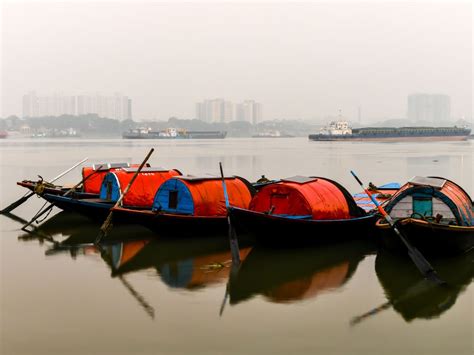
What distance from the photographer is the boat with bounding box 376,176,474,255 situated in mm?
15406

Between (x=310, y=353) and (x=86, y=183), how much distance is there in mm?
17669

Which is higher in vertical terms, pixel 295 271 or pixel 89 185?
pixel 89 185

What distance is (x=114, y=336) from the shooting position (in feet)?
36.2

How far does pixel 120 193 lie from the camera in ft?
72.7

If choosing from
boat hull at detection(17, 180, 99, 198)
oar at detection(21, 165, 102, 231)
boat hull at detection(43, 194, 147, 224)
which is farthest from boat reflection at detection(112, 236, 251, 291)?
boat hull at detection(17, 180, 99, 198)

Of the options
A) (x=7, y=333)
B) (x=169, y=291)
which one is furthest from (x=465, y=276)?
(x=7, y=333)

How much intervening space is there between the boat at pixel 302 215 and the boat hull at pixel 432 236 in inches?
81.8

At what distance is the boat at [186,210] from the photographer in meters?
19.1

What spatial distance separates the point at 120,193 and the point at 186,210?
4016 millimetres

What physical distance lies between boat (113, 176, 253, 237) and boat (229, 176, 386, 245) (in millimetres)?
1488

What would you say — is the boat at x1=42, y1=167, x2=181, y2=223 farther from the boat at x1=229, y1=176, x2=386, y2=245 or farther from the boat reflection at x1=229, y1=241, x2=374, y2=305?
the boat reflection at x1=229, y1=241, x2=374, y2=305

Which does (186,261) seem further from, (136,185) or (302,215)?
(136,185)

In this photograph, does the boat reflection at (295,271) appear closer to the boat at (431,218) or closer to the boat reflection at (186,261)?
the boat reflection at (186,261)

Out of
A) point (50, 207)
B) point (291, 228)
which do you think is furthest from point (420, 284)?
point (50, 207)
